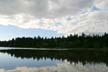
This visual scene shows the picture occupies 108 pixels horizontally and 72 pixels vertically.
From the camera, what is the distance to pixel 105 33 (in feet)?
650

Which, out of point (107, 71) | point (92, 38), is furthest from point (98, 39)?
point (107, 71)

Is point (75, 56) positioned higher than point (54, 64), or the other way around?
point (54, 64)

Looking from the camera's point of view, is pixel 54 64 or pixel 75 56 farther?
pixel 75 56

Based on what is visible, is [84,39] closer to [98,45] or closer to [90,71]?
[98,45]

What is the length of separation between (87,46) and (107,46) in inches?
816

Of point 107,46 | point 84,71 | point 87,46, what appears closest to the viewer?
point 84,71

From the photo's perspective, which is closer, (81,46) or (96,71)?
(96,71)

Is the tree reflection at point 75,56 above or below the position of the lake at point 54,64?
below

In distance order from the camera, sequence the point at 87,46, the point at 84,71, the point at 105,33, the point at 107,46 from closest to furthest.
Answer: the point at 84,71 < the point at 107,46 < the point at 87,46 < the point at 105,33

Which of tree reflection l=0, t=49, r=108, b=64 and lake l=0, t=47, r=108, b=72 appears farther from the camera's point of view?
tree reflection l=0, t=49, r=108, b=64

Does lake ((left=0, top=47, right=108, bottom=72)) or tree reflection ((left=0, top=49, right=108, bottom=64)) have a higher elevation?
lake ((left=0, top=47, right=108, bottom=72))

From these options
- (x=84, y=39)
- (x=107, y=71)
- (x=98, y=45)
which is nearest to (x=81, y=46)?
(x=84, y=39)

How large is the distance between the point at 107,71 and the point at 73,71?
4.92 metres

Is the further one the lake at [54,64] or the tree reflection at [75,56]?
the tree reflection at [75,56]
